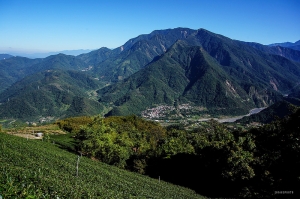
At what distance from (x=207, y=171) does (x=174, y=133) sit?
3849 cm

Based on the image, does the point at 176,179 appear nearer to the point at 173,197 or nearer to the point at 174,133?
the point at 173,197

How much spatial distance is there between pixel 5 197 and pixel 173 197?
2789 cm

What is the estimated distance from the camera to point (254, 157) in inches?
1353

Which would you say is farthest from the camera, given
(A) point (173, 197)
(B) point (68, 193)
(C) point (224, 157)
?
(C) point (224, 157)

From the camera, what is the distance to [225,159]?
3628cm

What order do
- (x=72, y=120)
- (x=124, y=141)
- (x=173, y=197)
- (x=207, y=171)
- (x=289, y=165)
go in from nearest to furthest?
(x=289, y=165) < (x=173, y=197) < (x=207, y=171) < (x=124, y=141) < (x=72, y=120)

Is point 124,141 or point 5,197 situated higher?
point 5,197

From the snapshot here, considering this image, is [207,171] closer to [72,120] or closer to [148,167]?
[148,167]

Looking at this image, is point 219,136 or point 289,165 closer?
point 289,165

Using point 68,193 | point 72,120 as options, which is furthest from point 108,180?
point 72,120

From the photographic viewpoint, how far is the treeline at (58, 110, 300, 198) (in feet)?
90.2

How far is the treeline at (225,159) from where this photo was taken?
27.5 m

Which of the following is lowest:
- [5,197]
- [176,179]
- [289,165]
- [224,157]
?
Result: [176,179]

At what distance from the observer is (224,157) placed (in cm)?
3697
